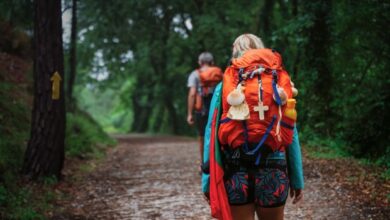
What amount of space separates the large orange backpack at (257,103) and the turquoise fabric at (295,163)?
221mm

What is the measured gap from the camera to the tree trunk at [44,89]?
330 inches

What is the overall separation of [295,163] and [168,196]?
4.61 metres

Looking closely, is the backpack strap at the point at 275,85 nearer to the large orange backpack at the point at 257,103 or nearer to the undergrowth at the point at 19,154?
the large orange backpack at the point at 257,103

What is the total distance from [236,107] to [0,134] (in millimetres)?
7063

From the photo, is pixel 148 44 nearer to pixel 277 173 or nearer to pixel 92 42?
pixel 92 42

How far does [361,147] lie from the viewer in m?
10.6

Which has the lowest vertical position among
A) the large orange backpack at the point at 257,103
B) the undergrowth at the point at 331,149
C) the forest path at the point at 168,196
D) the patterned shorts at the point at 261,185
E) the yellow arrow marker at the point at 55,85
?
the forest path at the point at 168,196

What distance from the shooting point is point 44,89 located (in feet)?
27.8

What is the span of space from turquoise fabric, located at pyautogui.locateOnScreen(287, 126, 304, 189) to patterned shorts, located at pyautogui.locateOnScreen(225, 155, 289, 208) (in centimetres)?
23

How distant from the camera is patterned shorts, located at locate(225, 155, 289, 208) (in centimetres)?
331

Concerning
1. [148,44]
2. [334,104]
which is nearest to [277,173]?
[334,104]

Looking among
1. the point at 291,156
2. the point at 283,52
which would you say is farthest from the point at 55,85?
the point at 283,52

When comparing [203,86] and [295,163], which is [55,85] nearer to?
[203,86]

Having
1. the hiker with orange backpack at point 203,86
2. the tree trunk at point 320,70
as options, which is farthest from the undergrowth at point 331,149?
the hiker with orange backpack at point 203,86
